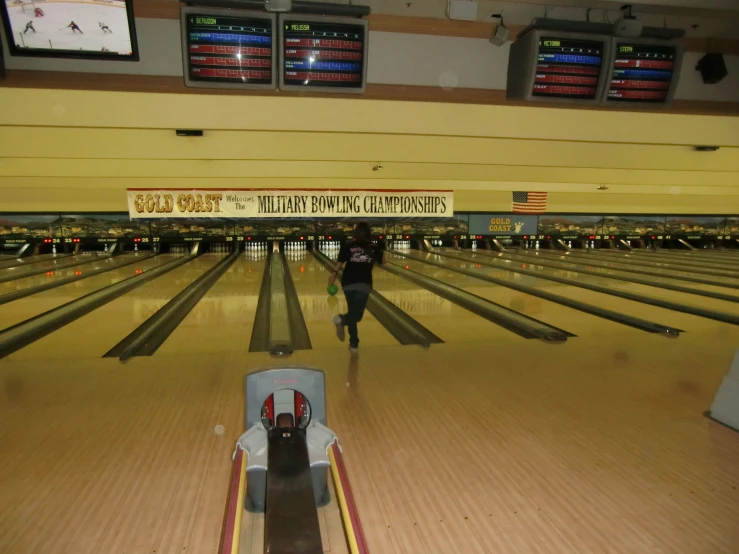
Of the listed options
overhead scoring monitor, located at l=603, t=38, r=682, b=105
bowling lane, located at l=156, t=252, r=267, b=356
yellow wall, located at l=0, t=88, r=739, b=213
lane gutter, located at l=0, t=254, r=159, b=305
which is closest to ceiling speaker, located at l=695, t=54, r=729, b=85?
yellow wall, located at l=0, t=88, r=739, b=213

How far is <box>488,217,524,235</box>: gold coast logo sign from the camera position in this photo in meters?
12.5

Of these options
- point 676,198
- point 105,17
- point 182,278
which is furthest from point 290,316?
point 676,198

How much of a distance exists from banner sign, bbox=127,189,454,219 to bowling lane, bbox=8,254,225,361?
11.8 feet

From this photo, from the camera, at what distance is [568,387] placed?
2.70m

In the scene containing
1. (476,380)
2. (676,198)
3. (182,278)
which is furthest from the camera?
(676,198)

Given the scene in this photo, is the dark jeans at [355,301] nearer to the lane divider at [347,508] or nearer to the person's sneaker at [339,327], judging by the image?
the person's sneaker at [339,327]

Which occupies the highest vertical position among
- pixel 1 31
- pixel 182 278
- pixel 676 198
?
pixel 1 31

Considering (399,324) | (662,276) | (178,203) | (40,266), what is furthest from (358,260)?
(178,203)

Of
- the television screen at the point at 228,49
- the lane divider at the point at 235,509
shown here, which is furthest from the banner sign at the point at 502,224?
the lane divider at the point at 235,509

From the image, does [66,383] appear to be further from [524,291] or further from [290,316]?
[524,291]

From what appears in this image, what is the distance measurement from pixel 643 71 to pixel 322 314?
130 inches

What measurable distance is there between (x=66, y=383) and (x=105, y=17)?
205 centimetres

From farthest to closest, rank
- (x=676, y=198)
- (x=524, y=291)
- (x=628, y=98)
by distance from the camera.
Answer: (x=676, y=198), (x=524, y=291), (x=628, y=98)

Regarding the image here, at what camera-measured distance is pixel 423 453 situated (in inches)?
77.4
